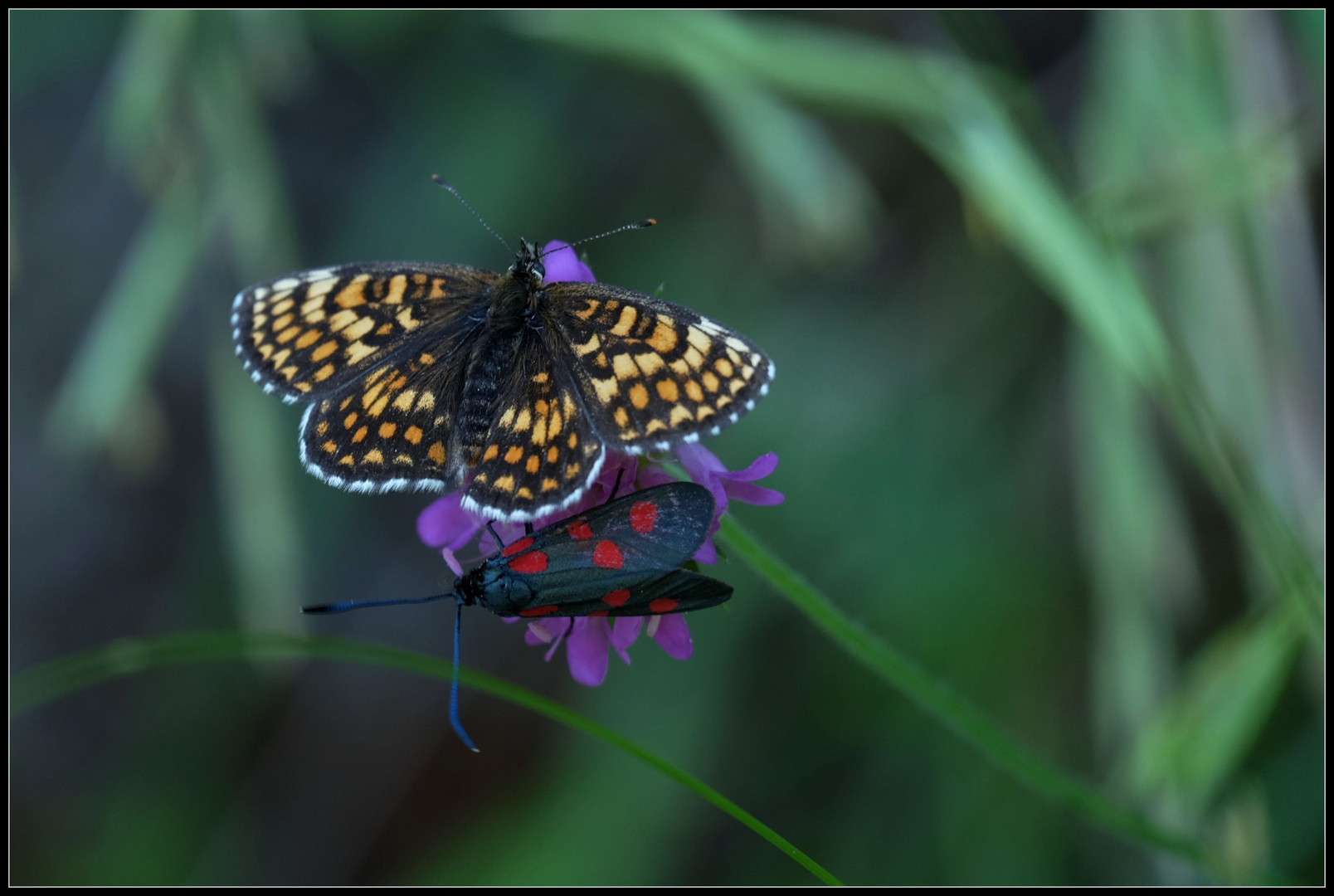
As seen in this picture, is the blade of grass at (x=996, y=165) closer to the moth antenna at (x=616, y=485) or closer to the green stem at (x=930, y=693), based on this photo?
the green stem at (x=930, y=693)

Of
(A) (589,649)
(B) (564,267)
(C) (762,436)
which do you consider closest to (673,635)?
(A) (589,649)

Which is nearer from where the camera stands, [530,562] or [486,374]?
[530,562]

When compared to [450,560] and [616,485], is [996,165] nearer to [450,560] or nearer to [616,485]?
[616,485]

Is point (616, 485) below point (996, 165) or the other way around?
below

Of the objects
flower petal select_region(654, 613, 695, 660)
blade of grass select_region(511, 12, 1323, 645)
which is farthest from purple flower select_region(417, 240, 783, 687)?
blade of grass select_region(511, 12, 1323, 645)

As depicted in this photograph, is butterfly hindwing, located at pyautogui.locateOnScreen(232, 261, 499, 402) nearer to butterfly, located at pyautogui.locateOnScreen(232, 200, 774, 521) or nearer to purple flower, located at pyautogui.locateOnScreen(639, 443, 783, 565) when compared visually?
butterfly, located at pyautogui.locateOnScreen(232, 200, 774, 521)

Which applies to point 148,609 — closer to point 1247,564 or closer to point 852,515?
point 852,515

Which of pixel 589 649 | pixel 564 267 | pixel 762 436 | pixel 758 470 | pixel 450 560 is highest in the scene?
pixel 564 267
